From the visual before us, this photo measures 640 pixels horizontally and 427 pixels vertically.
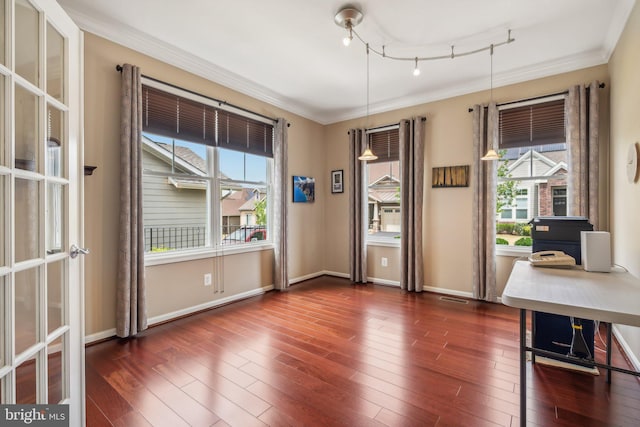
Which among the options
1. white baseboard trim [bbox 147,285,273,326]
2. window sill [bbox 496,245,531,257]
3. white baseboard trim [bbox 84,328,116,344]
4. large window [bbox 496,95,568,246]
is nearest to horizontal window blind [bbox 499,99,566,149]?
large window [bbox 496,95,568,246]

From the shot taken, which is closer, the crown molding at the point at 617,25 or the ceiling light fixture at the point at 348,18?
the crown molding at the point at 617,25

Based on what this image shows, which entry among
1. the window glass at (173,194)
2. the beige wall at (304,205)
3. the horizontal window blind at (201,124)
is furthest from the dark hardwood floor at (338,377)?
the horizontal window blind at (201,124)

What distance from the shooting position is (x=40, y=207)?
135cm

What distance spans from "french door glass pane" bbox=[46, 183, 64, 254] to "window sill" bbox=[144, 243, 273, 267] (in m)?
1.57

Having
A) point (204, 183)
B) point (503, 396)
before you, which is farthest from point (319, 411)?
point (204, 183)

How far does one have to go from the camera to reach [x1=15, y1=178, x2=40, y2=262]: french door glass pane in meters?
1.22

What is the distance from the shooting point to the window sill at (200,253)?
302 centimetres

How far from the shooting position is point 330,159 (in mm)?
5258

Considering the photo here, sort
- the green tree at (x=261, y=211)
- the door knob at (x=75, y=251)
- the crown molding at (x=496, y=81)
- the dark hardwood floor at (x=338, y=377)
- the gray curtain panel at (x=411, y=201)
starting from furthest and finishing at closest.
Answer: the green tree at (x=261, y=211) < the gray curtain panel at (x=411, y=201) < the crown molding at (x=496, y=81) < the dark hardwood floor at (x=338, y=377) < the door knob at (x=75, y=251)

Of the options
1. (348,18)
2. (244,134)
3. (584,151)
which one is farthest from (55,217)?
(584,151)

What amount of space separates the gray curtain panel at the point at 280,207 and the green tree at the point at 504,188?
290 cm

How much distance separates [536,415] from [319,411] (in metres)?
1.25

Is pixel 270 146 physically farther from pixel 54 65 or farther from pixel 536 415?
pixel 536 415

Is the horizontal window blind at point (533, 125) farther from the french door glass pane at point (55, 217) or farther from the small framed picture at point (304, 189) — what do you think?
the french door glass pane at point (55, 217)
